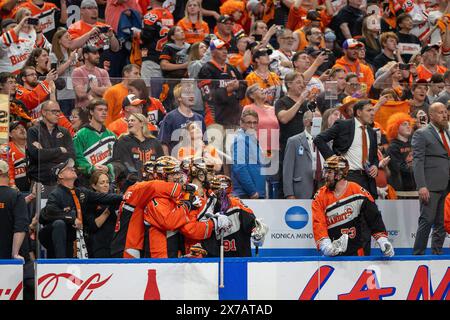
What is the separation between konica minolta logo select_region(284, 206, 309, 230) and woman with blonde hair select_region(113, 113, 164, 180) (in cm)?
190

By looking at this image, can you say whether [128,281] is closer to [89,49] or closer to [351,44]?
[89,49]

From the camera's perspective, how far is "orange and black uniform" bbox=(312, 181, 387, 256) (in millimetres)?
13281

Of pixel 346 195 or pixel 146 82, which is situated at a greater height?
pixel 146 82

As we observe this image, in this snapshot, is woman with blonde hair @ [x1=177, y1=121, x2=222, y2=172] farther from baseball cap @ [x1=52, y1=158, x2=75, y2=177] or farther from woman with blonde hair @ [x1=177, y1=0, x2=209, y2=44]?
woman with blonde hair @ [x1=177, y1=0, x2=209, y2=44]

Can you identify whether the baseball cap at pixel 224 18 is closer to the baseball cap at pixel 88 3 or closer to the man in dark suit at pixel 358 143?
the baseball cap at pixel 88 3

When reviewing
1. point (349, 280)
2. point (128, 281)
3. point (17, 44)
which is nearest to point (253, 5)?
point (17, 44)

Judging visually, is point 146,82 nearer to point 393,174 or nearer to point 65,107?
point 65,107

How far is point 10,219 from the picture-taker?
13.1 m

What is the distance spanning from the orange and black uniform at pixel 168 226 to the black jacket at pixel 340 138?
236 centimetres

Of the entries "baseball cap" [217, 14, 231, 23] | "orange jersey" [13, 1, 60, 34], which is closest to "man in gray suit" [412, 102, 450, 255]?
"baseball cap" [217, 14, 231, 23]

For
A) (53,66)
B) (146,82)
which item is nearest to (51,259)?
(146,82)

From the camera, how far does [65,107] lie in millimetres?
14102

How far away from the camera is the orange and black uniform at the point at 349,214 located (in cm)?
1328

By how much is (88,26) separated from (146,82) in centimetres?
326
